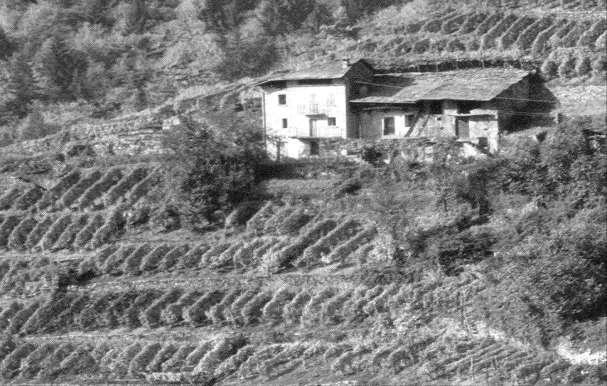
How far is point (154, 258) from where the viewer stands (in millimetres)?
44406

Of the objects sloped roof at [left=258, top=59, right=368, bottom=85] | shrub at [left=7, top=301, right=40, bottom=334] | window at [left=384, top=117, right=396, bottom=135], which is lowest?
shrub at [left=7, top=301, right=40, bottom=334]

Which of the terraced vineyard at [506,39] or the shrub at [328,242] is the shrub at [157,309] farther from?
the terraced vineyard at [506,39]

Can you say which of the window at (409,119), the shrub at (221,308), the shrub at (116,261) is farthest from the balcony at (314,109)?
the shrub at (221,308)

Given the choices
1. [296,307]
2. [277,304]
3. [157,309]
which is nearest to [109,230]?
[157,309]

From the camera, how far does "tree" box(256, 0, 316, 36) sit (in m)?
78.7

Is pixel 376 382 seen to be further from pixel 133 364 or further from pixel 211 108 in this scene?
pixel 211 108

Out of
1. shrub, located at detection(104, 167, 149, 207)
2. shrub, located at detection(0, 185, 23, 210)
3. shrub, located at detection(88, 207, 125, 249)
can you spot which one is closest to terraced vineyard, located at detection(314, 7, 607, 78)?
shrub, located at detection(104, 167, 149, 207)

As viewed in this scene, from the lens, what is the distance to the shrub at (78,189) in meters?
49.1

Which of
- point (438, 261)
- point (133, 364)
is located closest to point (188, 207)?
point (133, 364)

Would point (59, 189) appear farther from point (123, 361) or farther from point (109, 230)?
point (123, 361)

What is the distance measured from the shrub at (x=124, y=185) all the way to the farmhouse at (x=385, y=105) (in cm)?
481

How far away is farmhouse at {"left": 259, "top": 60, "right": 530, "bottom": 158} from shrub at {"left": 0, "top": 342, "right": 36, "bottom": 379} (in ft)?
39.0

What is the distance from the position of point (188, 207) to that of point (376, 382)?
38.5 ft

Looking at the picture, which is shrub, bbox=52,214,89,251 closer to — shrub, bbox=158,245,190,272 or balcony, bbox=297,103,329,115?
shrub, bbox=158,245,190,272
